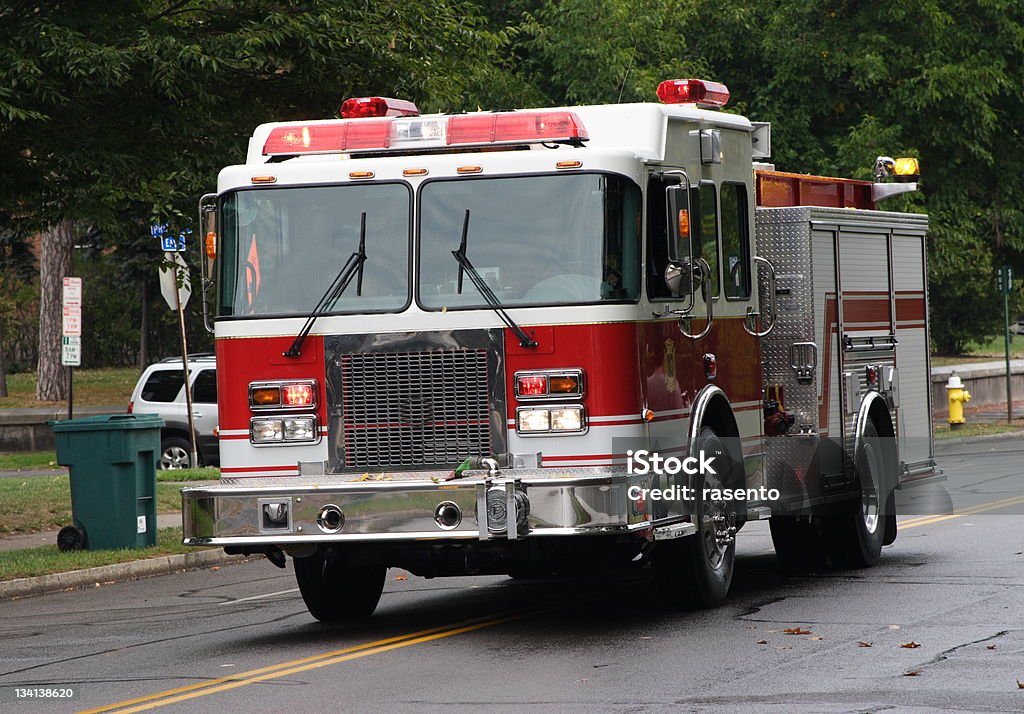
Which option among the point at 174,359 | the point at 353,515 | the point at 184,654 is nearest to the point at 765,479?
the point at 353,515

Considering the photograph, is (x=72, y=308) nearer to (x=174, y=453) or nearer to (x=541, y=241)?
(x=174, y=453)

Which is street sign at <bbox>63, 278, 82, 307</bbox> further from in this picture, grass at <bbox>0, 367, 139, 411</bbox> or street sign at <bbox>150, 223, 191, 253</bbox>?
grass at <bbox>0, 367, 139, 411</bbox>

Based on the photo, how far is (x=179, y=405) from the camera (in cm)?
2602

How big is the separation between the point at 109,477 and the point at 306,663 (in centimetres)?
610

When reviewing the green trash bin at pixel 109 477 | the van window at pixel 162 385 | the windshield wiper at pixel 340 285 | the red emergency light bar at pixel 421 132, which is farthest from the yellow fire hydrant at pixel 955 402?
the windshield wiper at pixel 340 285

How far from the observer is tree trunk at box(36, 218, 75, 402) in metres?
36.3

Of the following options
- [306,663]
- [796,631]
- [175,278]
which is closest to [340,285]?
[306,663]

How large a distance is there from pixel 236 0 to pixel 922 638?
10085 mm

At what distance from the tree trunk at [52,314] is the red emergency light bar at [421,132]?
27.1 meters

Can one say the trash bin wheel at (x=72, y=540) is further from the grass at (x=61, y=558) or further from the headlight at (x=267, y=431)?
the headlight at (x=267, y=431)

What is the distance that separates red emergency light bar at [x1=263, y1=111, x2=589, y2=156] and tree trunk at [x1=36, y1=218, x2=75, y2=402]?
27077 mm

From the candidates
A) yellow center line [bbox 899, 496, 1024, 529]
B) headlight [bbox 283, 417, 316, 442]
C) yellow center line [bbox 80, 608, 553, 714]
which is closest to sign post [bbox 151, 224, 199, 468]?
headlight [bbox 283, 417, 316, 442]

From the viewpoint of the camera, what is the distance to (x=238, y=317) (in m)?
9.97

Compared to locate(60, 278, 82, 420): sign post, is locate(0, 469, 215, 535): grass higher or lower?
lower
